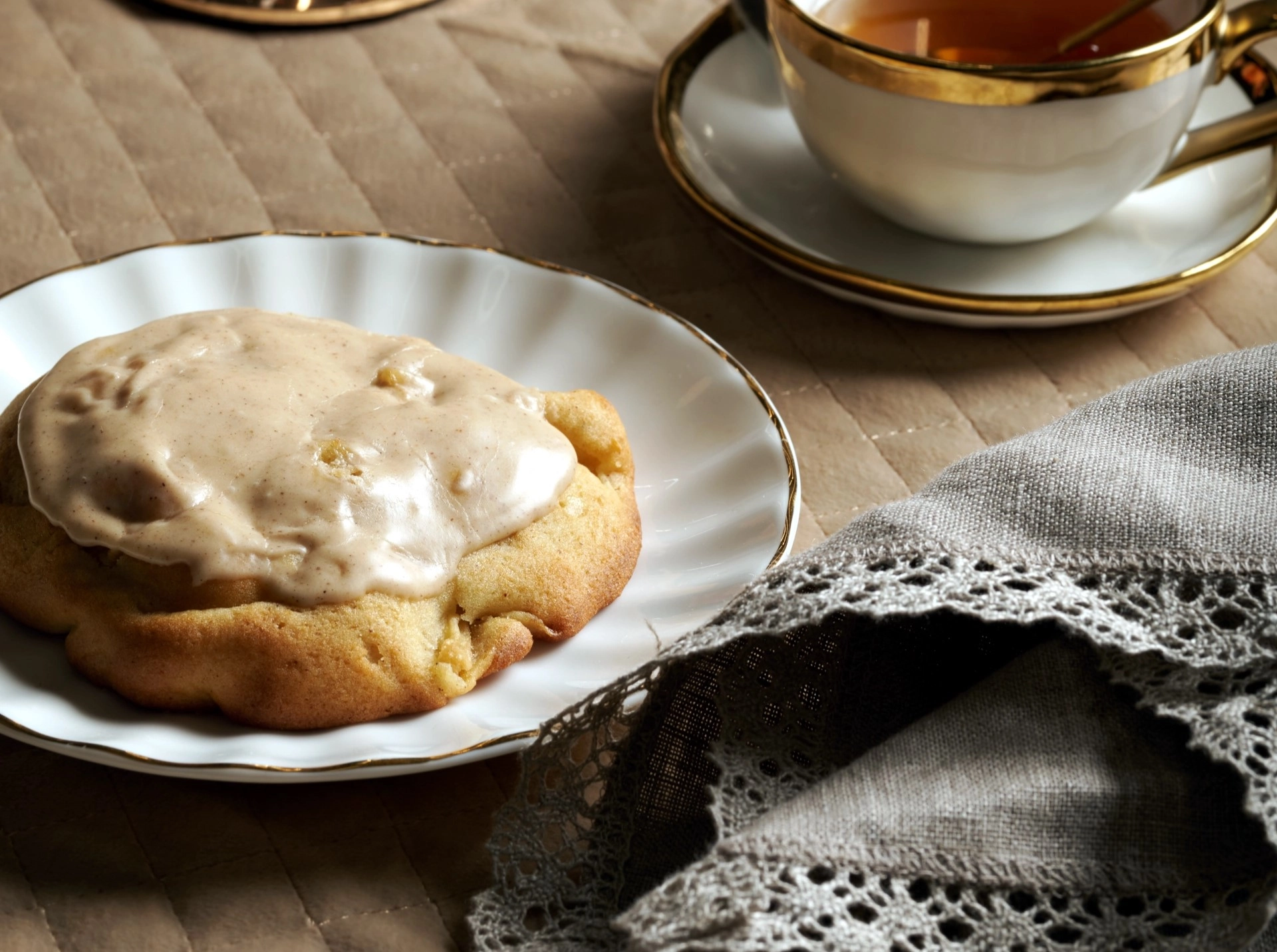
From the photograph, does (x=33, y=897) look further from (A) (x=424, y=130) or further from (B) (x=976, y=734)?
(A) (x=424, y=130)

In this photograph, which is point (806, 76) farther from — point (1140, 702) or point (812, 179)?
point (1140, 702)

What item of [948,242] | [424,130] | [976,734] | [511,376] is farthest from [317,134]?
[976,734]

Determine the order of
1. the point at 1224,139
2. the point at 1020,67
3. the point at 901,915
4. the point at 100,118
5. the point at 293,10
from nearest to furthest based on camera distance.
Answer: the point at 901,915
the point at 1020,67
the point at 1224,139
the point at 100,118
the point at 293,10

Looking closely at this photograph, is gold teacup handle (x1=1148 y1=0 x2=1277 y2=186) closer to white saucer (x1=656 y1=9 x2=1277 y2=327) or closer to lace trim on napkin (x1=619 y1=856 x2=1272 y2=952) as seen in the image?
white saucer (x1=656 y1=9 x2=1277 y2=327)

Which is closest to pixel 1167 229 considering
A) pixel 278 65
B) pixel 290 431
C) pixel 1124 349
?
pixel 1124 349

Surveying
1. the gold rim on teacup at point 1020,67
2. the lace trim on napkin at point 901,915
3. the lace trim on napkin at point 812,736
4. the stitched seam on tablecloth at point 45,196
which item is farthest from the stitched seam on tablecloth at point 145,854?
the gold rim on teacup at point 1020,67

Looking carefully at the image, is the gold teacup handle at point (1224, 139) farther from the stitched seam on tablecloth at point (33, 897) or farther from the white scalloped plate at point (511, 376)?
the stitched seam on tablecloth at point (33, 897)

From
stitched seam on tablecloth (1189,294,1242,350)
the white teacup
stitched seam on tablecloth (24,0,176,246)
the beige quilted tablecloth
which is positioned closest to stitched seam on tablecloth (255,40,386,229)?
the beige quilted tablecloth
